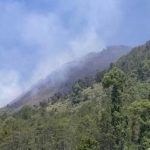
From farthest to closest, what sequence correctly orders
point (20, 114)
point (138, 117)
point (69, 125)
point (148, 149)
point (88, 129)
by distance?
point (20, 114)
point (69, 125)
point (88, 129)
point (138, 117)
point (148, 149)

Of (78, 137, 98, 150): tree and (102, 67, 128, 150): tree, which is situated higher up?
(102, 67, 128, 150): tree

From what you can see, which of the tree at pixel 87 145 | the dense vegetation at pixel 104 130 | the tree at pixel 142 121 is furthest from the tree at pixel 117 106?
the tree at pixel 87 145

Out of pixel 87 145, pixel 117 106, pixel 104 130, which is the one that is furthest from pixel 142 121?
pixel 87 145

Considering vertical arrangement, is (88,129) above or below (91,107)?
below

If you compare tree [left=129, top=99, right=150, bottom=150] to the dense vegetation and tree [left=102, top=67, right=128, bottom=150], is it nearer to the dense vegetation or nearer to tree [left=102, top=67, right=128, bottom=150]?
the dense vegetation

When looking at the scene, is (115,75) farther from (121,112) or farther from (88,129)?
(88,129)

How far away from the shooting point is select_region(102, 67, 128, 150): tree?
72.8m

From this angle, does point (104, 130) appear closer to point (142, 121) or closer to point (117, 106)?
point (142, 121)

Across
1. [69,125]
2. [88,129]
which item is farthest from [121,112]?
[69,125]

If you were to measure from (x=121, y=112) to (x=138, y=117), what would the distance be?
874cm

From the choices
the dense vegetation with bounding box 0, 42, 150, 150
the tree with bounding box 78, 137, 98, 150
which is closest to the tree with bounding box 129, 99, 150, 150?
the dense vegetation with bounding box 0, 42, 150, 150

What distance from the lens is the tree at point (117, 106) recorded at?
72750 mm

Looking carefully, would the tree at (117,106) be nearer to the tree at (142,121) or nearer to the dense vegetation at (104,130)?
the dense vegetation at (104,130)

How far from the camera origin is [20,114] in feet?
591
